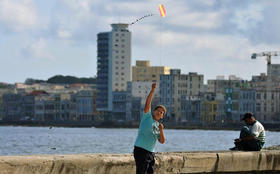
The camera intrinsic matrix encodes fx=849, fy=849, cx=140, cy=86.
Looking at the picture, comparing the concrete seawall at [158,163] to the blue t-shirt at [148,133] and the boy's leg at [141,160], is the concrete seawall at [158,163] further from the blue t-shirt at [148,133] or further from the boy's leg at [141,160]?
the blue t-shirt at [148,133]

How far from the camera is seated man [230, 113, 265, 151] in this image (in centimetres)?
1620

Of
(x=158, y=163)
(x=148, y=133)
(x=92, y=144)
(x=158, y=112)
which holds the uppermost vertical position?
(x=158, y=112)

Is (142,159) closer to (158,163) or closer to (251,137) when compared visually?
(158,163)

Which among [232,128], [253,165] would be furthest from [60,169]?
[232,128]

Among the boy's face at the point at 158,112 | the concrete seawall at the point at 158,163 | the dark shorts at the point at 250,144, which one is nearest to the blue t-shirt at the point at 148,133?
the boy's face at the point at 158,112

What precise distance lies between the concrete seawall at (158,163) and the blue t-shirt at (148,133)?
895 millimetres

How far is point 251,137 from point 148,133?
4.32 m

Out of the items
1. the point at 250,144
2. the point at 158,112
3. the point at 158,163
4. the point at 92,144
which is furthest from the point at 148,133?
the point at 92,144

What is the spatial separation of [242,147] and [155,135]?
4384 mm

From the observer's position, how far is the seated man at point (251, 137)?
53.2 feet

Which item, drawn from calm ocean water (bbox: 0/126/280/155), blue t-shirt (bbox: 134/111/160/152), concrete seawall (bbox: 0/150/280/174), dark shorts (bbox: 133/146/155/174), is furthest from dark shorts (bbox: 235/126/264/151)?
calm ocean water (bbox: 0/126/280/155)

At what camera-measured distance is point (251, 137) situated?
1623 centimetres

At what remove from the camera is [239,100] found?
637 feet

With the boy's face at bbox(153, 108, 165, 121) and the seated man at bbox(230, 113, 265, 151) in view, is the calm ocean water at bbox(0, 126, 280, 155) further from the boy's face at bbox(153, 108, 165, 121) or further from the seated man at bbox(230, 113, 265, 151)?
the boy's face at bbox(153, 108, 165, 121)
